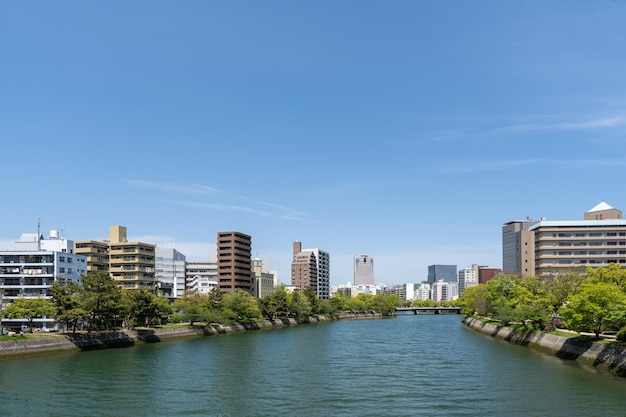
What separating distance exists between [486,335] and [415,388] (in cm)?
6476

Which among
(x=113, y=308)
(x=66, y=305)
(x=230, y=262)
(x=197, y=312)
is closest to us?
(x=66, y=305)

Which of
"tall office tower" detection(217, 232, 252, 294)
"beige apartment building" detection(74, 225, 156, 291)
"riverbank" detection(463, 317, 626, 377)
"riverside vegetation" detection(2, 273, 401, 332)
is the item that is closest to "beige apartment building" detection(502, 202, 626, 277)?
"riverbank" detection(463, 317, 626, 377)

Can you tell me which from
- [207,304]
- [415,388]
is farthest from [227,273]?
[415,388]

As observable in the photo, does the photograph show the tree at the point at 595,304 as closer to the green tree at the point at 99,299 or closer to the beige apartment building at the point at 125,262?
the green tree at the point at 99,299

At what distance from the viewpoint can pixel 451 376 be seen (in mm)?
52031

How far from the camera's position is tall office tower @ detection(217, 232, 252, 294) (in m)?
→ 176

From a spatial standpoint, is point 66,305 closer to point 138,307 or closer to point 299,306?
point 138,307

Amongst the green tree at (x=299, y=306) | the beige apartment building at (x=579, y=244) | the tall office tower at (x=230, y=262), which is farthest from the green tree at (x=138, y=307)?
the beige apartment building at (x=579, y=244)

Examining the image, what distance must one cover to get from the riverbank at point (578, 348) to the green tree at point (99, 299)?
58.7 m

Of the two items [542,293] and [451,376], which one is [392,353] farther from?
[542,293]

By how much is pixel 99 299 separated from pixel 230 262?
97427 millimetres

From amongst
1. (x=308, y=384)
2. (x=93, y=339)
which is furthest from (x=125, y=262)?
(x=308, y=384)

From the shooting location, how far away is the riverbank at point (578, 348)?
1997 inches

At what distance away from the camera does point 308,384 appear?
4759cm
